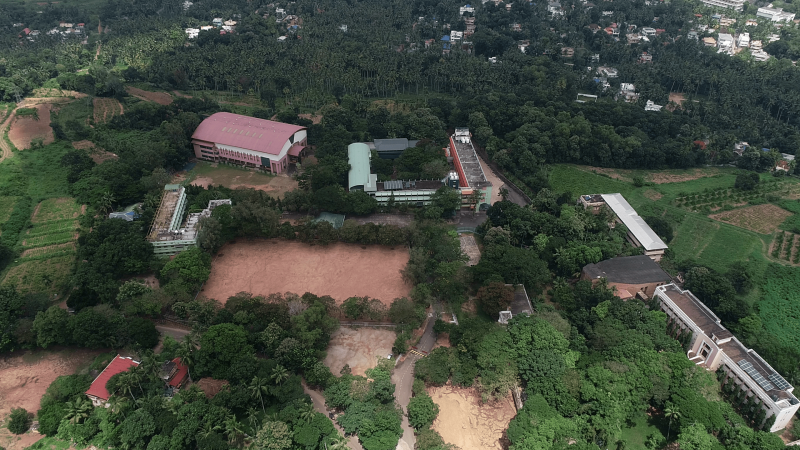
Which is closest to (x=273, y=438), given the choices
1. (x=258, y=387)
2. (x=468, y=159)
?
(x=258, y=387)

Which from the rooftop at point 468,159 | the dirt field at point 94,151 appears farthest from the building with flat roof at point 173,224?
the rooftop at point 468,159

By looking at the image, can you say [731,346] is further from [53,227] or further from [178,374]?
[53,227]

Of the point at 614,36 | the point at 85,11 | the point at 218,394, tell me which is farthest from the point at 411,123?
the point at 85,11

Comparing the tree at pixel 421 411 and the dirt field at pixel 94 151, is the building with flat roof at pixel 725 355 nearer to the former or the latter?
the tree at pixel 421 411

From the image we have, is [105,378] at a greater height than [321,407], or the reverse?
[105,378]

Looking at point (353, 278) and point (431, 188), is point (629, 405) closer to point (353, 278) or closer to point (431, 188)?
point (353, 278)

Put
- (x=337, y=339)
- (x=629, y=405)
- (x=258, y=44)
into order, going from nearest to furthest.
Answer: (x=629, y=405), (x=337, y=339), (x=258, y=44)
